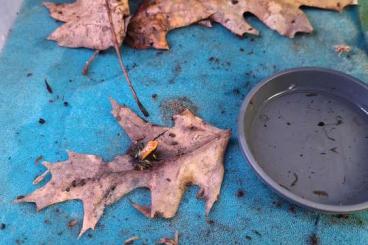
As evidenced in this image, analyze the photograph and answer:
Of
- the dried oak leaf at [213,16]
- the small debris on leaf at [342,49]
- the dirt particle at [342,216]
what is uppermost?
the dried oak leaf at [213,16]

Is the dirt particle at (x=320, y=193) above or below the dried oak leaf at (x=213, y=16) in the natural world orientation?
below

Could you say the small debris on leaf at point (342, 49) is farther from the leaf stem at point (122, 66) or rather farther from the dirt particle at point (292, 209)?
the leaf stem at point (122, 66)

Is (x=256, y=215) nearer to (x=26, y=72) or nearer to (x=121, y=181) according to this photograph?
(x=121, y=181)

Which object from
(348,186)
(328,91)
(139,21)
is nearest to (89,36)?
(139,21)

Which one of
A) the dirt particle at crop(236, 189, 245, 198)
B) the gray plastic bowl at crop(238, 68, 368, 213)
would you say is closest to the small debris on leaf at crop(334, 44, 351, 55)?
the gray plastic bowl at crop(238, 68, 368, 213)

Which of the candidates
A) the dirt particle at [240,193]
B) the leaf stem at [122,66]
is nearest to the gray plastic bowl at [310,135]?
the dirt particle at [240,193]

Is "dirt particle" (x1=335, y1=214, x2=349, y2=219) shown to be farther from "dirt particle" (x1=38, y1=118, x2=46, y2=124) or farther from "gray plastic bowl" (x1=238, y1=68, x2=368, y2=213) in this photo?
"dirt particle" (x1=38, y1=118, x2=46, y2=124)
